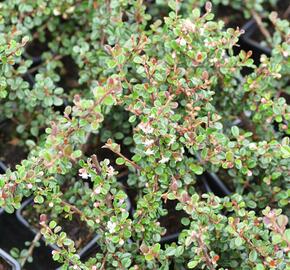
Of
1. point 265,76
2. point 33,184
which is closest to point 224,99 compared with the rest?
point 265,76

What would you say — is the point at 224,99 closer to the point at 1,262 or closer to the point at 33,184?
the point at 33,184

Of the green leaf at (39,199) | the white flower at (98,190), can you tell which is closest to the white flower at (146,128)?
the white flower at (98,190)

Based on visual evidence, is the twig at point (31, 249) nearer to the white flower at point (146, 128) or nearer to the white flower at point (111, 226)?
A: the white flower at point (111, 226)

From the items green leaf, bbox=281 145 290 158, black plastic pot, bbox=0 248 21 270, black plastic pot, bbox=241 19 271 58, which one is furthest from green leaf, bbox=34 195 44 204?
black plastic pot, bbox=241 19 271 58

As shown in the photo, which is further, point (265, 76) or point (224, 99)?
point (224, 99)

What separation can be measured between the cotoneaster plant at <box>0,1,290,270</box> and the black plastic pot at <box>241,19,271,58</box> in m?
0.53

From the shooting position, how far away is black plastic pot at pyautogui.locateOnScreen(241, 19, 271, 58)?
2.42 m

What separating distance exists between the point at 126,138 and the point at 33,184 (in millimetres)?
458

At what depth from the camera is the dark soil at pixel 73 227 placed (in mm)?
1911

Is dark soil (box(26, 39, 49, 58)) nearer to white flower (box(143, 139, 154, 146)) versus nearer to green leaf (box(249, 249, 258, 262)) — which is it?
white flower (box(143, 139, 154, 146))

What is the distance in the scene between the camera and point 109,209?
155 cm

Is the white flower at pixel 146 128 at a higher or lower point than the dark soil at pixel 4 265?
higher

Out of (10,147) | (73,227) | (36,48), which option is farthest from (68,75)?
(73,227)

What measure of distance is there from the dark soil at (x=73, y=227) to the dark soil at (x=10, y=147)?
0.22 metres
